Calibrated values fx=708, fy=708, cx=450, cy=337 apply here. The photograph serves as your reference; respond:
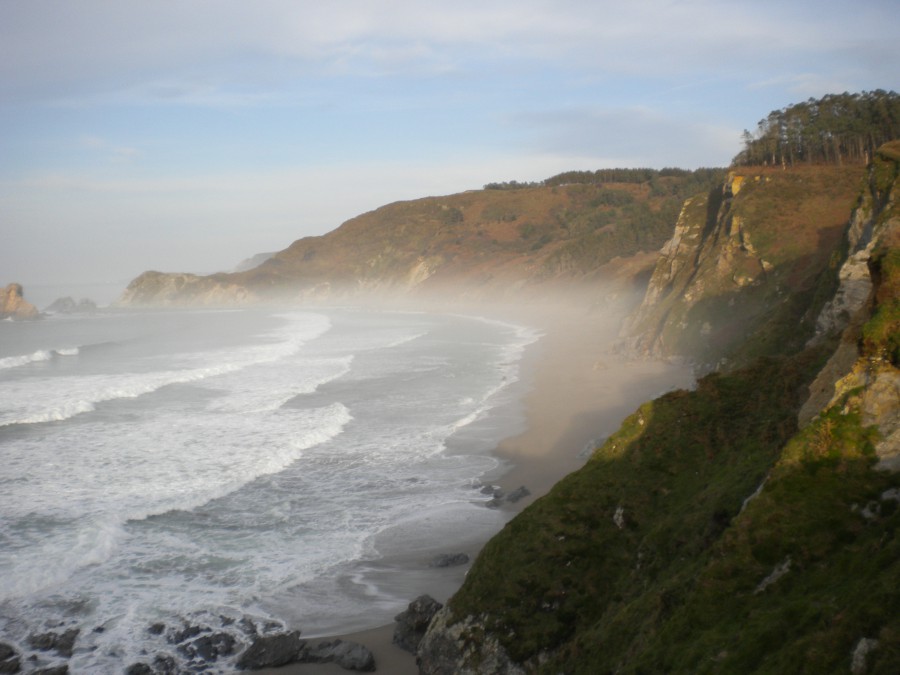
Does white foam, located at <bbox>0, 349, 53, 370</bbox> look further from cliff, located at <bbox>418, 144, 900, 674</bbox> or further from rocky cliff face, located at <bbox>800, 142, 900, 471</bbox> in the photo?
rocky cliff face, located at <bbox>800, 142, 900, 471</bbox>

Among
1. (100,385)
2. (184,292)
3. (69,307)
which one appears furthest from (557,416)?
(184,292)

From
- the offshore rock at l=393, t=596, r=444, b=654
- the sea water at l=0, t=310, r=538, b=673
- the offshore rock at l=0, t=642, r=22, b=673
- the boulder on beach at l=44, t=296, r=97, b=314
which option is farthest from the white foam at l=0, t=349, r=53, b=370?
the boulder on beach at l=44, t=296, r=97, b=314

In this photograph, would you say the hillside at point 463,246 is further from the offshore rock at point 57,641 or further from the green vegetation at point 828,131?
the offshore rock at point 57,641

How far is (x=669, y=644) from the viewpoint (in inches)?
308

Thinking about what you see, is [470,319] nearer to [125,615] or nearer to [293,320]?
[293,320]

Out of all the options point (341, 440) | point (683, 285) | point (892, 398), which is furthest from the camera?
point (683, 285)

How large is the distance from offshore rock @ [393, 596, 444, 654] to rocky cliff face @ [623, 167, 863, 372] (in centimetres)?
1700

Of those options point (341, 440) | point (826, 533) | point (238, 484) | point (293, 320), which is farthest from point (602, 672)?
point (293, 320)

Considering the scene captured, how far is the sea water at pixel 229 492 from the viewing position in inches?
575

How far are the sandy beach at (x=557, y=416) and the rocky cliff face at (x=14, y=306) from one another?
102m

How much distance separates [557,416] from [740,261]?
16646 mm

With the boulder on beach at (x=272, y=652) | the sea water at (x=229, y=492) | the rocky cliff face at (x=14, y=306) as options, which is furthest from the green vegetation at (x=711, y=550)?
the rocky cliff face at (x=14, y=306)

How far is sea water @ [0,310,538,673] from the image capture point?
1462 cm

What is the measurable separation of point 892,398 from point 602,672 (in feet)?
16.2
